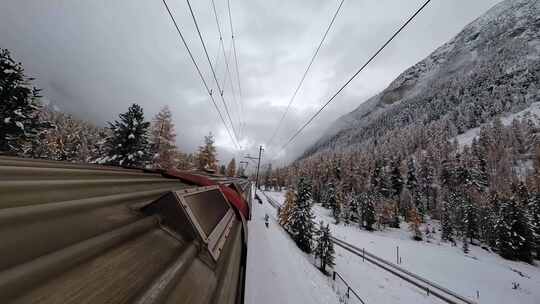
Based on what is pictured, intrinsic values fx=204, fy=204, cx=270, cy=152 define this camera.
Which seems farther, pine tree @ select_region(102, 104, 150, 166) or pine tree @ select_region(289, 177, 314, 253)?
pine tree @ select_region(289, 177, 314, 253)

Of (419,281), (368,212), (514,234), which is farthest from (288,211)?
(514,234)

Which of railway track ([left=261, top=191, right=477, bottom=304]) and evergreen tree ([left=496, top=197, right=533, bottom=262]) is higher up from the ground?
evergreen tree ([left=496, top=197, right=533, bottom=262])

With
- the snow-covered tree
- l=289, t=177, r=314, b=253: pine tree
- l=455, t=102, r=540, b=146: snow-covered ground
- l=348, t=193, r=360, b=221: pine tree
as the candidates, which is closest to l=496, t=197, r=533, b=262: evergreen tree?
the snow-covered tree

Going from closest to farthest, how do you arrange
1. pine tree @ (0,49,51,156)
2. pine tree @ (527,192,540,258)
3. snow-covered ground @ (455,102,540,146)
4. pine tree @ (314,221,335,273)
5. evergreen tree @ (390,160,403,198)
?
1. pine tree @ (0,49,51,156)
2. pine tree @ (314,221,335,273)
3. pine tree @ (527,192,540,258)
4. evergreen tree @ (390,160,403,198)
5. snow-covered ground @ (455,102,540,146)

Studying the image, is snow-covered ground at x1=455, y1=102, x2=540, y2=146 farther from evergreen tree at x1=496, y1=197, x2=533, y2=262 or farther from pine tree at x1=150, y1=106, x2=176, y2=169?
pine tree at x1=150, y1=106, x2=176, y2=169

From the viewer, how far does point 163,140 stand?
25234 millimetres

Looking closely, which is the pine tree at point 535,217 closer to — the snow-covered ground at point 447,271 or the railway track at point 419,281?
the snow-covered ground at point 447,271

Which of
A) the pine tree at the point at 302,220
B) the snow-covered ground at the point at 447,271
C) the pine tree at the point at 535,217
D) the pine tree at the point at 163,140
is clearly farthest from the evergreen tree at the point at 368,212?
the pine tree at the point at 163,140

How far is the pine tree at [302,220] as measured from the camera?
2736 cm

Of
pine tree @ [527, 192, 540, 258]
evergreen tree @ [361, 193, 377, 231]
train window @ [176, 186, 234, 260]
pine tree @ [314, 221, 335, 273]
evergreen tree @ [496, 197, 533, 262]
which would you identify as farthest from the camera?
evergreen tree @ [361, 193, 377, 231]

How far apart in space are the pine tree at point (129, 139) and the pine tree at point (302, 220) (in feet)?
67.1

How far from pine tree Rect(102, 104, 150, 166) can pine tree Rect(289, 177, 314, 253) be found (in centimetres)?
2046

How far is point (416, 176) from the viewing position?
76.9 meters

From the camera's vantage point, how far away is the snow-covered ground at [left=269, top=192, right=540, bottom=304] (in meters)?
24.8
